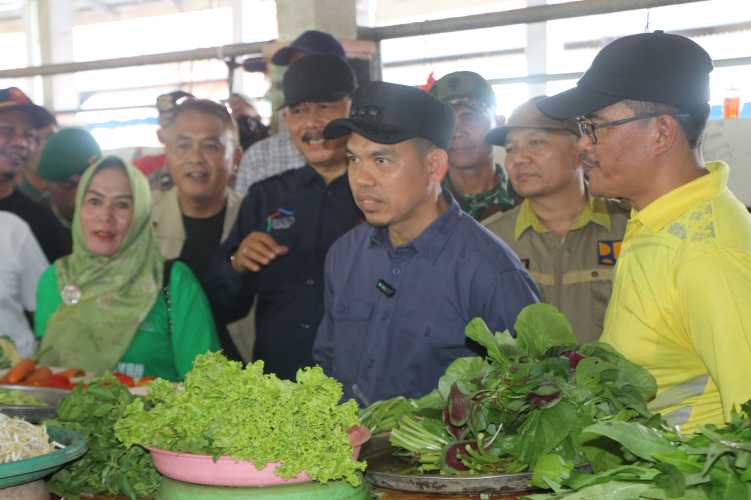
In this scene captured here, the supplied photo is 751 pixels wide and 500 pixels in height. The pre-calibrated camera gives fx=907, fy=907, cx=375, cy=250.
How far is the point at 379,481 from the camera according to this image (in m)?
1.77

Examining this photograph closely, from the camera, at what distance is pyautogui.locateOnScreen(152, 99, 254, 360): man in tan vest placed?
4.14m

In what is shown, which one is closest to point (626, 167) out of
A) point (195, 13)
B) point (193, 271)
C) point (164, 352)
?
point (164, 352)

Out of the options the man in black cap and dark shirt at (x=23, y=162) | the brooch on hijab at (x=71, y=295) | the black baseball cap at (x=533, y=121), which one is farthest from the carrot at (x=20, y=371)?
the black baseball cap at (x=533, y=121)

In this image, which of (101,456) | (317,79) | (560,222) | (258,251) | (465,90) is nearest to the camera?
(101,456)

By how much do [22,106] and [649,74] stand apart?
361cm

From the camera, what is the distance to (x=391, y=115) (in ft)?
8.98

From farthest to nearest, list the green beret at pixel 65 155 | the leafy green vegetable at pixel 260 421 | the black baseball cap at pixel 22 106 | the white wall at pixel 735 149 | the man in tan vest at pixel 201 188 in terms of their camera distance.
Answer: the black baseball cap at pixel 22 106 < the green beret at pixel 65 155 < the man in tan vest at pixel 201 188 < the white wall at pixel 735 149 < the leafy green vegetable at pixel 260 421

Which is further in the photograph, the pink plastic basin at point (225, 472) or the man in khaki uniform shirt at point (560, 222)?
the man in khaki uniform shirt at point (560, 222)

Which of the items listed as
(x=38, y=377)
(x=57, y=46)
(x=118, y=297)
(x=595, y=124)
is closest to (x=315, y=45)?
(x=118, y=297)

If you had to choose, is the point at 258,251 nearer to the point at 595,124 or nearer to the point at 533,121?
the point at 533,121

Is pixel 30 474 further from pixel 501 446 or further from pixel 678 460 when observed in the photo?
pixel 678 460

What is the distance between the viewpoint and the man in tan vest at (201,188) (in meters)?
4.14

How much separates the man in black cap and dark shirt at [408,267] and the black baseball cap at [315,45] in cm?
122

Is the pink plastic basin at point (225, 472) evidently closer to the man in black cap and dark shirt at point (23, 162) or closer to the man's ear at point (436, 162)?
the man's ear at point (436, 162)
